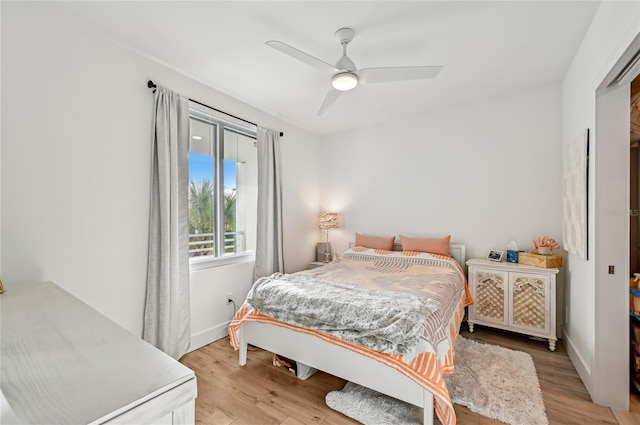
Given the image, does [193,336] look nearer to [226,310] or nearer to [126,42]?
[226,310]

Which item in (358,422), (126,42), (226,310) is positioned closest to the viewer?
(358,422)

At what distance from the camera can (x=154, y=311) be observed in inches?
94.4

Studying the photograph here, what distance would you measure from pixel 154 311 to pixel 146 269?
0.37 meters

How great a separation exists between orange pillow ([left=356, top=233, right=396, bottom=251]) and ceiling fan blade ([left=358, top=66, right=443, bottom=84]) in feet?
7.21

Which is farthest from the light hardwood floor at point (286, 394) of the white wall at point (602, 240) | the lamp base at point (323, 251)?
the lamp base at point (323, 251)

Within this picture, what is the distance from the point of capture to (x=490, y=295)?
299cm

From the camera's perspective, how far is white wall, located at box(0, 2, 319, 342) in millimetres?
1784

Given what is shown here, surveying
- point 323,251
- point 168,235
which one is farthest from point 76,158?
point 323,251

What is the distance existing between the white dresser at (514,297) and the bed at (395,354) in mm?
163

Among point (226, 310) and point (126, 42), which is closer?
point (126, 42)

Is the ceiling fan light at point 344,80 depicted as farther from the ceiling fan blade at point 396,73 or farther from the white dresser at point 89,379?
the white dresser at point 89,379

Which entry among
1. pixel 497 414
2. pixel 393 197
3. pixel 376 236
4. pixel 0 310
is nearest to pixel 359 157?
pixel 393 197

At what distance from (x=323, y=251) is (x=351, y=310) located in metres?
2.56

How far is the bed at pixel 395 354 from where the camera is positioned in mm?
1601
